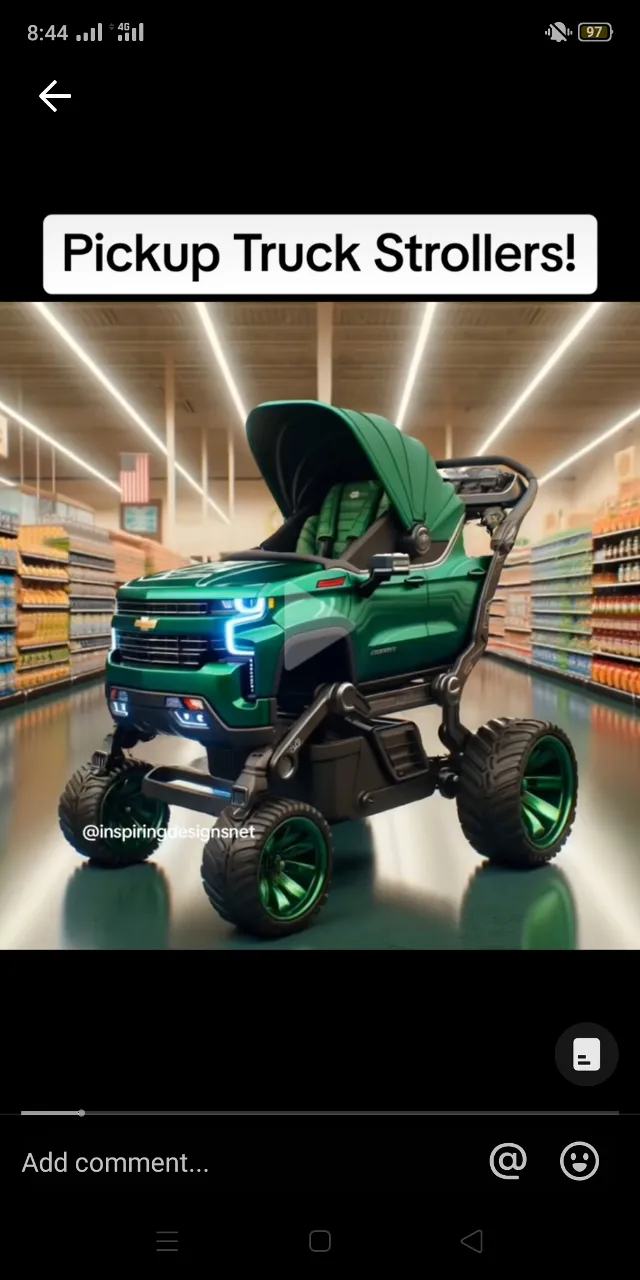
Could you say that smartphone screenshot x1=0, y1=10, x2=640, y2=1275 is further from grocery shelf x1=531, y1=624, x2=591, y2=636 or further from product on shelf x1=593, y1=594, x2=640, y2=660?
grocery shelf x1=531, y1=624, x2=591, y2=636

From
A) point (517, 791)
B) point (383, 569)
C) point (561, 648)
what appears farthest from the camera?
point (561, 648)

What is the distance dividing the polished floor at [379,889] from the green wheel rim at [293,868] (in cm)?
9

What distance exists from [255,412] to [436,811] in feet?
6.11

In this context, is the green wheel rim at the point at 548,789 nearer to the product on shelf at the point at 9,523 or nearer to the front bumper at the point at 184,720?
the front bumper at the point at 184,720

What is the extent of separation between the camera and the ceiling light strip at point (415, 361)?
138 cm

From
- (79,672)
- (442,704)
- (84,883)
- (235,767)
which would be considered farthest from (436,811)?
(79,672)

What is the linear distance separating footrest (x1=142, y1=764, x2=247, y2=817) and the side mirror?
0.69 metres

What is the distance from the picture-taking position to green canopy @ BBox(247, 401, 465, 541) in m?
2.34

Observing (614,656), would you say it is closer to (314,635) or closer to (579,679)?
(579,679)
